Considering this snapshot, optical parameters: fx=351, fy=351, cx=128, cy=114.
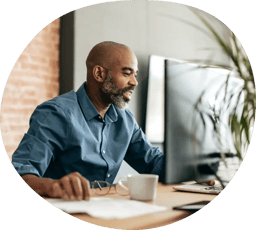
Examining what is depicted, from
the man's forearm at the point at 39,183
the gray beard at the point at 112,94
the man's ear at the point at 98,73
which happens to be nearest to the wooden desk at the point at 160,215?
the man's forearm at the point at 39,183

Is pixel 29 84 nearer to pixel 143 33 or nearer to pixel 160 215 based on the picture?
pixel 143 33

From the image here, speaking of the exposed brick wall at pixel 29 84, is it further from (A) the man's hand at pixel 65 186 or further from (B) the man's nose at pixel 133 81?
(B) the man's nose at pixel 133 81

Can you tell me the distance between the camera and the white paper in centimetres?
144

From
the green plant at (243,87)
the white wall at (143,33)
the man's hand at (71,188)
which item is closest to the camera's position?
the man's hand at (71,188)

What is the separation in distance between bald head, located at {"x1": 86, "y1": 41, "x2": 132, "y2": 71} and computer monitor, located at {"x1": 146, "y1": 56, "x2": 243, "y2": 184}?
17 centimetres

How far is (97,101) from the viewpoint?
5.00 feet

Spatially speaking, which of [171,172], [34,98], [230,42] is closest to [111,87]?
[34,98]

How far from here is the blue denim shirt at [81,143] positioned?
4.78 ft

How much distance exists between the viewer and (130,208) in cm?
146

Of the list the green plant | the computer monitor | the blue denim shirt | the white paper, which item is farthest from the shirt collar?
the green plant

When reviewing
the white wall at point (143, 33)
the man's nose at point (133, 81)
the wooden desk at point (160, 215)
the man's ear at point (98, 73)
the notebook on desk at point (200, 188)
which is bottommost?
the wooden desk at point (160, 215)

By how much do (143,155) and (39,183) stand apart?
46cm

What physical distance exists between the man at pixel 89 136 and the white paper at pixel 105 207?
1.3 inches

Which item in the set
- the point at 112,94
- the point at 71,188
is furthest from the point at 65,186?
the point at 112,94
